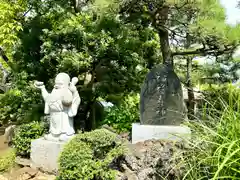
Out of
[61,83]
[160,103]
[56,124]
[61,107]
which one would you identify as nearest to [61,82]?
[61,83]

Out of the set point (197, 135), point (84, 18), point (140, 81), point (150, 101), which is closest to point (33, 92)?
point (84, 18)

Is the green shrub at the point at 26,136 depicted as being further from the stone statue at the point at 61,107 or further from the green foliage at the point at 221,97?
the green foliage at the point at 221,97

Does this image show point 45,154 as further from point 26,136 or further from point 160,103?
point 160,103

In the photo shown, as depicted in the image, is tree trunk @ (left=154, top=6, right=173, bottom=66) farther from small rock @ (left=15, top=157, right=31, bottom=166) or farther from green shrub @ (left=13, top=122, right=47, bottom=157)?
small rock @ (left=15, top=157, right=31, bottom=166)

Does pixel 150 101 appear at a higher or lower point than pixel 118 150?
higher

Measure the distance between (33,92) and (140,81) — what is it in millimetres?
2293

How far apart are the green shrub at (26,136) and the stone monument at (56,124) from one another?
318 mm

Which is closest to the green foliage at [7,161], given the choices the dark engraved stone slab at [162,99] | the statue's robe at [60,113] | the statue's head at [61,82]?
the statue's robe at [60,113]

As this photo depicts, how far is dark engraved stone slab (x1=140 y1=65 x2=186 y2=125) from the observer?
4.16 meters

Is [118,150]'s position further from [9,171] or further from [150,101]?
[9,171]

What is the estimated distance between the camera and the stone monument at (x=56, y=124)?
417 centimetres

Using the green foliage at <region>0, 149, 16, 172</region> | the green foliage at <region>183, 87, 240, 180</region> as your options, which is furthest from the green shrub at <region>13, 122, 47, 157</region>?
the green foliage at <region>183, 87, 240, 180</region>

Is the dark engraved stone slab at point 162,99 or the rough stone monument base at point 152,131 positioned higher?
the dark engraved stone slab at point 162,99

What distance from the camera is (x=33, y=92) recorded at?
19.9ft
